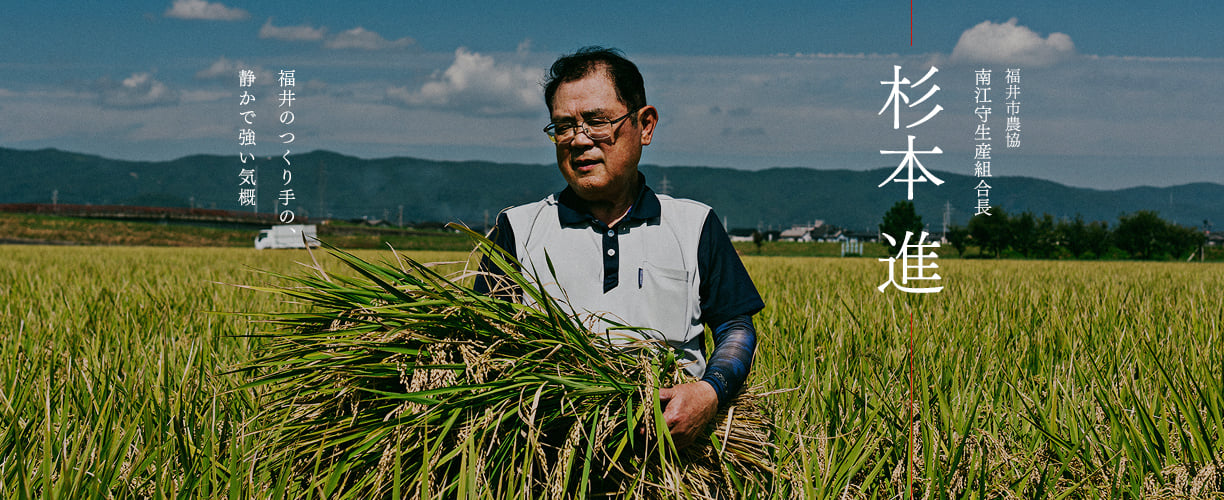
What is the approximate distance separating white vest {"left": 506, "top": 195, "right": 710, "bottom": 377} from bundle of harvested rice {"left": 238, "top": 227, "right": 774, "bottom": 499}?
0.42 feet

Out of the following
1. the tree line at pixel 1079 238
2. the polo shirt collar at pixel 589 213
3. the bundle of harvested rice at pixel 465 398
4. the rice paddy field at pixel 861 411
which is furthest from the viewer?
the tree line at pixel 1079 238

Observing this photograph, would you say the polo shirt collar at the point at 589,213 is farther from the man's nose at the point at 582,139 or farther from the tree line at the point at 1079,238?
the tree line at the point at 1079,238

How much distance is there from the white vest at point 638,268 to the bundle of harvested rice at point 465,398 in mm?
129

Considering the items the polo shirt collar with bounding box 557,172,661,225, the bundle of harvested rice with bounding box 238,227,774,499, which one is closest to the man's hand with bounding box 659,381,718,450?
the bundle of harvested rice with bounding box 238,227,774,499

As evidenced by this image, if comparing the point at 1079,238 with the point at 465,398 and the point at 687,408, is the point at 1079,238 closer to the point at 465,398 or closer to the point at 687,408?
the point at 687,408

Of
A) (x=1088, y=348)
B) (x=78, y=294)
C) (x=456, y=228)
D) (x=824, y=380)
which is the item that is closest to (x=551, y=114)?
(x=456, y=228)

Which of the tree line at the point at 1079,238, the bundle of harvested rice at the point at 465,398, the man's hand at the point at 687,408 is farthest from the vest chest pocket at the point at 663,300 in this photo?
the tree line at the point at 1079,238


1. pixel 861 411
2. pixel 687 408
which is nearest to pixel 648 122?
pixel 687 408

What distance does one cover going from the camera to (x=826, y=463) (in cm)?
183

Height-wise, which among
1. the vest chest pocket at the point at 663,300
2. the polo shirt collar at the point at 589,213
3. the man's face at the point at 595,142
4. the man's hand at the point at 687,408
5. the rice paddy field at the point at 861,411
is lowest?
the rice paddy field at the point at 861,411

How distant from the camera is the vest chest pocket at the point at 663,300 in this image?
1.75 metres

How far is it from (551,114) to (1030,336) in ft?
9.13

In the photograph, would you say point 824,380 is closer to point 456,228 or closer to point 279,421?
point 456,228

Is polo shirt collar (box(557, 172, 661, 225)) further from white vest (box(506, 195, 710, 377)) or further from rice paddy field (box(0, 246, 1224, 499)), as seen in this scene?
rice paddy field (box(0, 246, 1224, 499))
